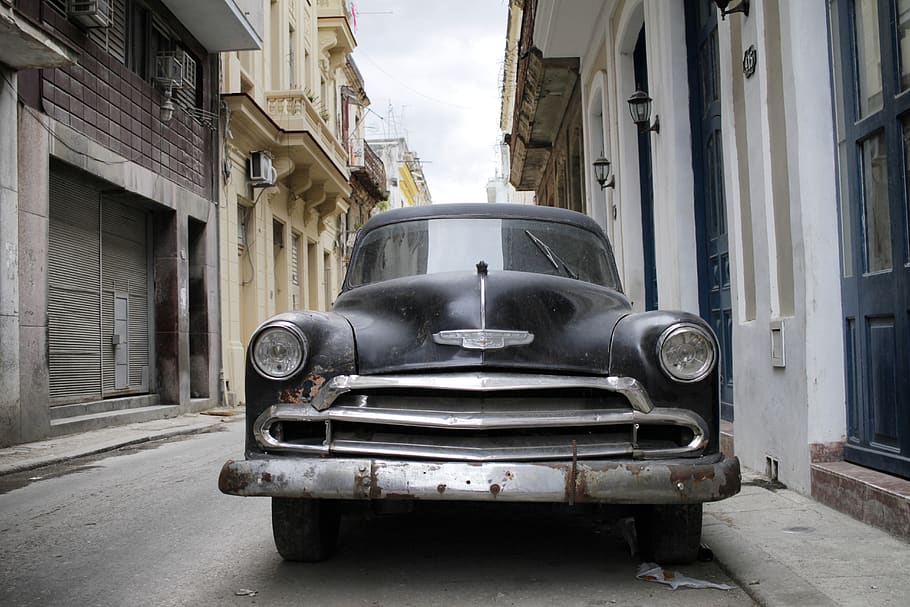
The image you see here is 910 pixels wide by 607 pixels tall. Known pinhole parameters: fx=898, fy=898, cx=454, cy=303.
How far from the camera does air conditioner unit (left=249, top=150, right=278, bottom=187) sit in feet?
58.7

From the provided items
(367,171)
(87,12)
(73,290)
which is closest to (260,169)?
(73,290)

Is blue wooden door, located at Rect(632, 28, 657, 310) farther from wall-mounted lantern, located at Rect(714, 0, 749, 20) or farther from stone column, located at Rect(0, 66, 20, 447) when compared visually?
stone column, located at Rect(0, 66, 20, 447)

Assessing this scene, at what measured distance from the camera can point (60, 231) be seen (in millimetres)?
11141

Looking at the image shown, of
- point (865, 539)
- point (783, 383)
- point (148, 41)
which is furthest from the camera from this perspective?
point (148, 41)

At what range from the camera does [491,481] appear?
3295 mm

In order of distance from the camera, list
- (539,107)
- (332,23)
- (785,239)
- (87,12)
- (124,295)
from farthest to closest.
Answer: (332,23)
(539,107)
(124,295)
(87,12)
(785,239)

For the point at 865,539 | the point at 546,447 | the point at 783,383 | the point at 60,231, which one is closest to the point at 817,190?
the point at 783,383

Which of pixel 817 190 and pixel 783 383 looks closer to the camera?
pixel 817 190

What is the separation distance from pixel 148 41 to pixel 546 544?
11.7 metres

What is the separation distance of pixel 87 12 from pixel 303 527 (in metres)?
9.17

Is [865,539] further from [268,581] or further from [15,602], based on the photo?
[15,602]

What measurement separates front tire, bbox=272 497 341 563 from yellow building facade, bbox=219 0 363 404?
40.3 feet

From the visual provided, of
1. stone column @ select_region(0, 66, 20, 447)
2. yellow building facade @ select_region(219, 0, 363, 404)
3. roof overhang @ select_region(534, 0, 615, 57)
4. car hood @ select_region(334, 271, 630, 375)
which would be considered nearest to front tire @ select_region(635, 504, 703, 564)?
car hood @ select_region(334, 271, 630, 375)

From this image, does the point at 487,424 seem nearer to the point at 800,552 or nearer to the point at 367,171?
the point at 800,552
